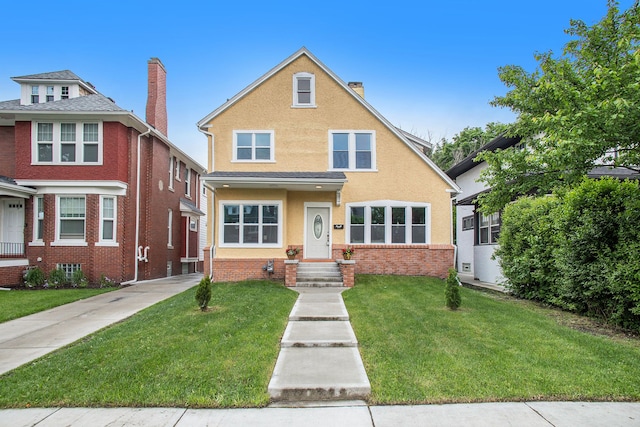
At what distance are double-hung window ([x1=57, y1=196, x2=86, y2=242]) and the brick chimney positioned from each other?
540 centimetres

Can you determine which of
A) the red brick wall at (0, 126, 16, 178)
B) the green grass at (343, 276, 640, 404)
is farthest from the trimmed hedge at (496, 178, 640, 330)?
the red brick wall at (0, 126, 16, 178)

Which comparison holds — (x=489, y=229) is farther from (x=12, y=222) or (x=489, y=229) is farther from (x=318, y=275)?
(x=12, y=222)

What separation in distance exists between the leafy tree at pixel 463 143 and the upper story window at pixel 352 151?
23070 mm

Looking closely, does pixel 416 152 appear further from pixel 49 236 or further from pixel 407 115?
pixel 407 115

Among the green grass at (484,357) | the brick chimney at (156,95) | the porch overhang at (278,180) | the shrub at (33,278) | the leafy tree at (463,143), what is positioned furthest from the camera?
the leafy tree at (463,143)

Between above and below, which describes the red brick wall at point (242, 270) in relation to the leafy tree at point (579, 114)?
below

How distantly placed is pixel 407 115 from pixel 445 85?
735 inches

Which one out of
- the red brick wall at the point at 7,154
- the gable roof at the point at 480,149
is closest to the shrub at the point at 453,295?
the gable roof at the point at 480,149

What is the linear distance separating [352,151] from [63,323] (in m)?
10.2

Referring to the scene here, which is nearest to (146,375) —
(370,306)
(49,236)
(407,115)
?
(370,306)

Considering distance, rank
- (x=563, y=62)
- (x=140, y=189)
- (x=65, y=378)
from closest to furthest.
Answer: (x=65, y=378) < (x=563, y=62) < (x=140, y=189)

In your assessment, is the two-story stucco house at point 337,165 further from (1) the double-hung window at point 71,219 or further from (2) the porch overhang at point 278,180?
(1) the double-hung window at point 71,219

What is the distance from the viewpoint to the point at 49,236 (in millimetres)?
14234

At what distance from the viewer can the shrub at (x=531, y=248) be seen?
385 inches
